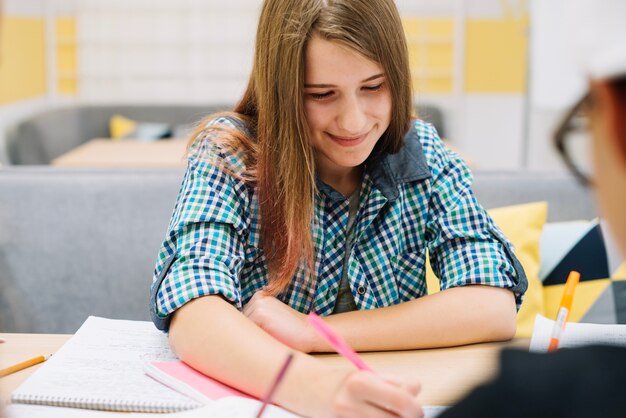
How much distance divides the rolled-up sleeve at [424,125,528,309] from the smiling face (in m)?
0.15

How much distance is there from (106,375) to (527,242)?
1079 millimetres

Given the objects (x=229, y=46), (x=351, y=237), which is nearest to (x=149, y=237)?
(x=351, y=237)

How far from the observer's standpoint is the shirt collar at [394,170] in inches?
54.2

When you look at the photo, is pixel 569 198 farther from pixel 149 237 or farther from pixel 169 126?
pixel 169 126

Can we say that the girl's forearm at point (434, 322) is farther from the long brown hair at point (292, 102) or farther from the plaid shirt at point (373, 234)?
the long brown hair at point (292, 102)

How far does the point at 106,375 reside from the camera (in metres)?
1.10

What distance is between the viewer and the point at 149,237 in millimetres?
1959

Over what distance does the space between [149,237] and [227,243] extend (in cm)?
78

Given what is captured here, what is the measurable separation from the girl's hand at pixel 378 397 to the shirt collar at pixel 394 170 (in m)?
0.51

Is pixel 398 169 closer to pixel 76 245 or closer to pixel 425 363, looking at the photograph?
pixel 425 363

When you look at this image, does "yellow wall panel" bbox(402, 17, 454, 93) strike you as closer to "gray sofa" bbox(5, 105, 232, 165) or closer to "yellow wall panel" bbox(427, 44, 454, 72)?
"yellow wall panel" bbox(427, 44, 454, 72)

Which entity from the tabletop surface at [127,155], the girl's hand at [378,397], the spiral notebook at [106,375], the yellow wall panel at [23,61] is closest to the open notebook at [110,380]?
the spiral notebook at [106,375]

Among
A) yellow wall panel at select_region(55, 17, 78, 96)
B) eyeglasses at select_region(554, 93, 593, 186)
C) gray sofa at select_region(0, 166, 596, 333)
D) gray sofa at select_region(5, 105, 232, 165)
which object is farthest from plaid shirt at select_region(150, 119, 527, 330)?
yellow wall panel at select_region(55, 17, 78, 96)

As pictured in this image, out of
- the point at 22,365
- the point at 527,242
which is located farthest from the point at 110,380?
the point at 527,242
